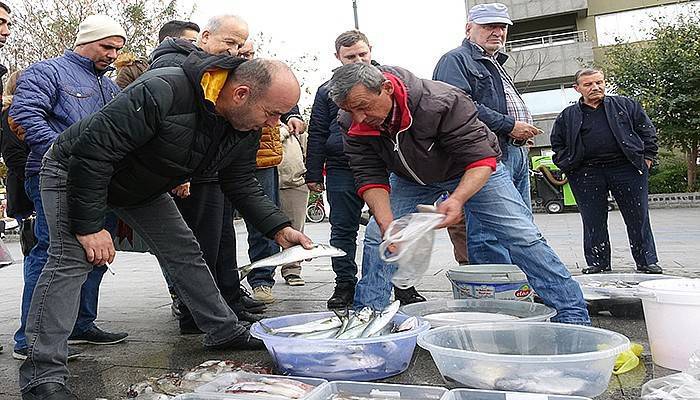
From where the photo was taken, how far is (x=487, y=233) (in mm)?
4984

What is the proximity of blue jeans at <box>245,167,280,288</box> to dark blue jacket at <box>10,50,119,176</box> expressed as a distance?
4.73 feet

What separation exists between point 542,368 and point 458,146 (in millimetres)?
1305

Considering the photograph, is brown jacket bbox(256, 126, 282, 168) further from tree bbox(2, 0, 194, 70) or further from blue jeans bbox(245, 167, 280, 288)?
tree bbox(2, 0, 194, 70)

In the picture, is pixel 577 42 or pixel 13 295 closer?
pixel 13 295

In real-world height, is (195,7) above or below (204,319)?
above

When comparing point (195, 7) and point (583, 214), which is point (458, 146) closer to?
point (583, 214)

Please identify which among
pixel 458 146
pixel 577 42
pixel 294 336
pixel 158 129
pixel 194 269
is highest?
pixel 577 42

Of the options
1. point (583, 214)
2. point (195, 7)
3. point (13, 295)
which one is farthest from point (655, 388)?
point (195, 7)

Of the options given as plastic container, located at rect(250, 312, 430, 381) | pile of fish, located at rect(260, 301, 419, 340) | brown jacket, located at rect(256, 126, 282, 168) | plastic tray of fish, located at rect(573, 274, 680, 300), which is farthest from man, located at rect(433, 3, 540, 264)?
plastic container, located at rect(250, 312, 430, 381)

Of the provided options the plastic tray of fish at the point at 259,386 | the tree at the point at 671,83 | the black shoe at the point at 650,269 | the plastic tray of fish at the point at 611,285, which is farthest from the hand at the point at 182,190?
the tree at the point at 671,83

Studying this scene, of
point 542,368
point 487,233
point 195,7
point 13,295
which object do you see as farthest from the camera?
point 195,7

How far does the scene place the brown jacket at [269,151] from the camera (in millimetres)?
5035

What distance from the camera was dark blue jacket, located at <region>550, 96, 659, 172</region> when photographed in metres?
6.07

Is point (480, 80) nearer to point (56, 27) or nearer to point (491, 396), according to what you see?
point (491, 396)
